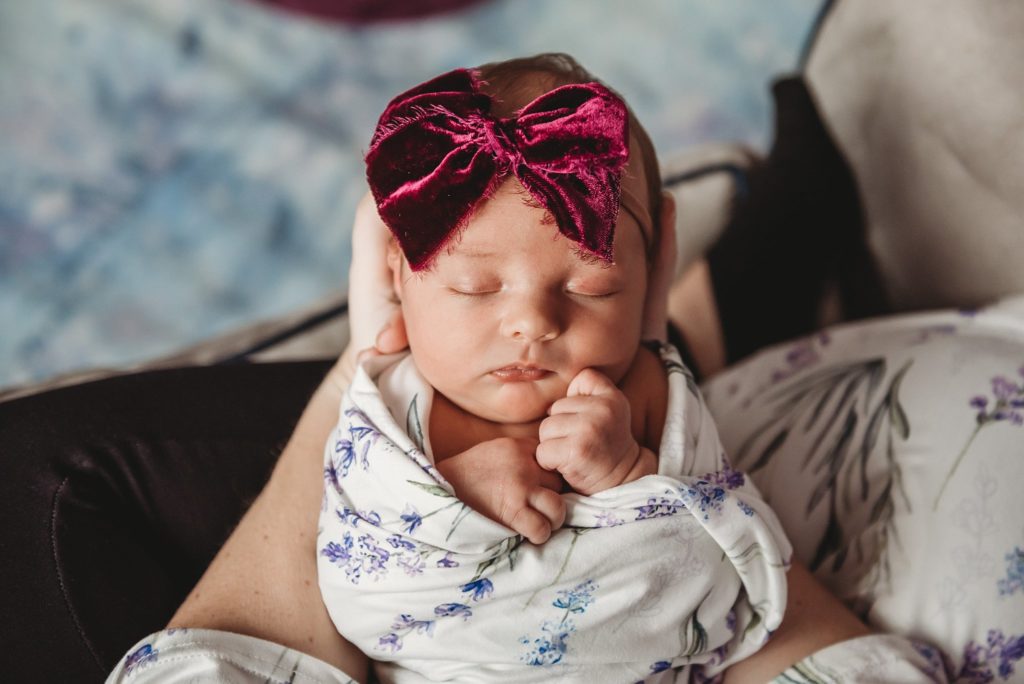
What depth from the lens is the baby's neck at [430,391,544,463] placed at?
920 mm

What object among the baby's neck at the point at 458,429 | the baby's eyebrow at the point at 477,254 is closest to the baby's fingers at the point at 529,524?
the baby's neck at the point at 458,429

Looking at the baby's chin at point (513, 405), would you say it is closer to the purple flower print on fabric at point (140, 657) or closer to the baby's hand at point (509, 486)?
the baby's hand at point (509, 486)

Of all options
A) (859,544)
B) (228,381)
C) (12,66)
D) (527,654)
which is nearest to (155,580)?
(228,381)

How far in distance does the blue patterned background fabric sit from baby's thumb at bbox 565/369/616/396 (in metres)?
1.00

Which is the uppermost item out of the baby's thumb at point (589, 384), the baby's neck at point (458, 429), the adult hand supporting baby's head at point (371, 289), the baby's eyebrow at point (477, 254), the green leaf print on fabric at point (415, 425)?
the baby's eyebrow at point (477, 254)

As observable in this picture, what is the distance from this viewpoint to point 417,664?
0.89 metres

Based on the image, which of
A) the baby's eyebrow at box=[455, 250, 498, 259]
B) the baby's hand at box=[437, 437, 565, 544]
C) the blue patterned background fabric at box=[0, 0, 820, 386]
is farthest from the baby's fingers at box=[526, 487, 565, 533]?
the blue patterned background fabric at box=[0, 0, 820, 386]

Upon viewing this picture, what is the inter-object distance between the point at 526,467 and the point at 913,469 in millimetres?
452

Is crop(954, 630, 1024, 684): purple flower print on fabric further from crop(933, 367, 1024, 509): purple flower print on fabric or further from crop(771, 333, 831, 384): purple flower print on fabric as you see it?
crop(771, 333, 831, 384): purple flower print on fabric

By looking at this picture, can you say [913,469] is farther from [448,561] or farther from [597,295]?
[448,561]

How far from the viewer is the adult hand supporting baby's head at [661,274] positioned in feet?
3.32

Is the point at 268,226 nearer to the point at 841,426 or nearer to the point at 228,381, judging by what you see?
the point at 228,381

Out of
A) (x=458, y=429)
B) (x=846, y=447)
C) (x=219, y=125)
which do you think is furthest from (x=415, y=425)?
(x=219, y=125)

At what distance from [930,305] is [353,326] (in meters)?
0.93
